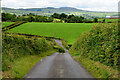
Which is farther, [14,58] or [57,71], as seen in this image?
[14,58]

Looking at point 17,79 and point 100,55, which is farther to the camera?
point 100,55

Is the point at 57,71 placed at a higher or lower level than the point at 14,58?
lower

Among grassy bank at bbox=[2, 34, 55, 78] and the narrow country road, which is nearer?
the narrow country road

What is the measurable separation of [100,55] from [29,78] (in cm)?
742

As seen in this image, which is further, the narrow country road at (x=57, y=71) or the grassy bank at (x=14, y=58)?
the grassy bank at (x=14, y=58)

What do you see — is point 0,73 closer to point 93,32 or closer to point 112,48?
point 112,48

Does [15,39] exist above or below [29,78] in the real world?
above

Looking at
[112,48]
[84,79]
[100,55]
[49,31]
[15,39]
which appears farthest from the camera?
[49,31]

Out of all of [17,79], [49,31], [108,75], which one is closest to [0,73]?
[17,79]

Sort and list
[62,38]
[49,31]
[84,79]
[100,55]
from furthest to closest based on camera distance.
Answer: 1. [49,31]
2. [62,38]
3. [100,55]
4. [84,79]

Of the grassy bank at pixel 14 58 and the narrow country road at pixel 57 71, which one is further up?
the grassy bank at pixel 14 58

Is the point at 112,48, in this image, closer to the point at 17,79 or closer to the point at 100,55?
the point at 100,55

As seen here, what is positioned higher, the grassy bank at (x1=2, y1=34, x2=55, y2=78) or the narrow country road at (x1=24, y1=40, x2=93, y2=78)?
the grassy bank at (x1=2, y1=34, x2=55, y2=78)

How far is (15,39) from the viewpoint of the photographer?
2102 centimetres
